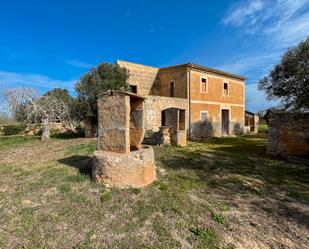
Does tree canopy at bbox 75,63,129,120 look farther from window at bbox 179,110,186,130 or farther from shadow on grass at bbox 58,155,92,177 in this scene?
shadow on grass at bbox 58,155,92,177

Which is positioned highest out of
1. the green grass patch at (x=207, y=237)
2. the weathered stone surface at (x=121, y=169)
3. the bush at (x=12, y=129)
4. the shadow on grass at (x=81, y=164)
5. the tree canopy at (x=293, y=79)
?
Answer: the tree canopy at (x=293, y=79)

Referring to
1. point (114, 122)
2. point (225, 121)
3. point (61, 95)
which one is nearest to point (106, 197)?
point (114, 122)

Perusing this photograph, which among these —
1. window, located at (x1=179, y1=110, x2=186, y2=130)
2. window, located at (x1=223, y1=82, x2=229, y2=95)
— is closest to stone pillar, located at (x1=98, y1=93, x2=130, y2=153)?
window, located at (x1=179, y1=110, x2=186, y2=130)

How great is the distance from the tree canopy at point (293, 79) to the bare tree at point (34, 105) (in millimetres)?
14707

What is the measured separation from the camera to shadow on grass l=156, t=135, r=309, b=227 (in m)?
3.96

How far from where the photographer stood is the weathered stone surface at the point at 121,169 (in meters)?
4.38

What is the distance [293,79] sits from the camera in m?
10.9


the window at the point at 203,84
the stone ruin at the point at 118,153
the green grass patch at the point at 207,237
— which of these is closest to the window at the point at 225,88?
the window at the point at 203,84

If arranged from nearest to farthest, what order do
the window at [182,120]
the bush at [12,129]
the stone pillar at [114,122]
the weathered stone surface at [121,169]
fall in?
the weathered stone surface at [121,169] < the stone pillar at [114,122] < the window at [182,120] < the bush at [12,129]

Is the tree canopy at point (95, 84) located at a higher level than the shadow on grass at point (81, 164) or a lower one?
higher

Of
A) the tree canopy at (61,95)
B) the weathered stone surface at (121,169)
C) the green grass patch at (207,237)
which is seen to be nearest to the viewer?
the green grass patch at (207,237)

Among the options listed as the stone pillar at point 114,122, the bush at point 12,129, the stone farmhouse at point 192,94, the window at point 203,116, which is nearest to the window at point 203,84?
the stone farmhouse at point 192,94

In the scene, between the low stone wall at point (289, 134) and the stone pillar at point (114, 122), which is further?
the low stone wall at point (289, 134)

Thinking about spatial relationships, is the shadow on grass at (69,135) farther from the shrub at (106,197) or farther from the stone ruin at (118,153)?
the shrub at (106,197)
